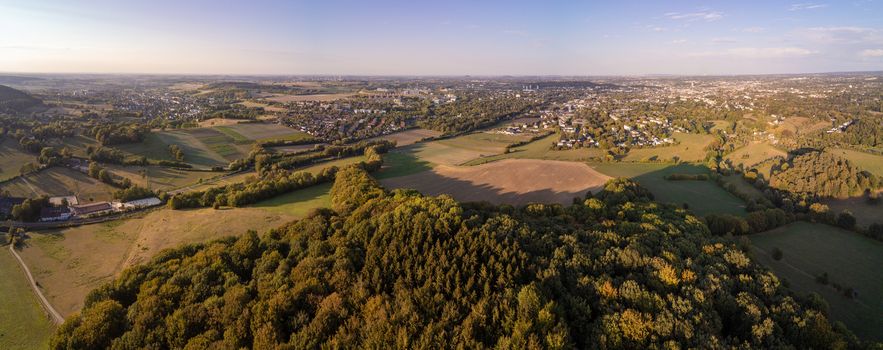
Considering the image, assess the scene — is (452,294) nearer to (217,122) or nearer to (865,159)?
(865,159)

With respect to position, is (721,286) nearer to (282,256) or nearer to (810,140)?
(282,256)

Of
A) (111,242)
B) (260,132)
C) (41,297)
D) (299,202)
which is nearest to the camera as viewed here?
(41,297)

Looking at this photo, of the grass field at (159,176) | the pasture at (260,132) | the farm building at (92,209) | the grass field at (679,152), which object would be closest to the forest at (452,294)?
the farm building at (92,209)

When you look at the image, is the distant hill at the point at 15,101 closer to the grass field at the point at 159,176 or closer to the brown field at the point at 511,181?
the grass field at the point at 159,176

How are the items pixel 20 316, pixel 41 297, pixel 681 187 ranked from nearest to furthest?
pixel 20 316
pixel 41 297
pixel 681 187

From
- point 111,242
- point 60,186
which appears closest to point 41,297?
point 111,242

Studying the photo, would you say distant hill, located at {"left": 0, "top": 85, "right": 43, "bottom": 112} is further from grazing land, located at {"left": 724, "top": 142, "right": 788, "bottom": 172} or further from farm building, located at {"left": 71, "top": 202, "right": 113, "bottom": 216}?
grazing land, located at {"left": 724, "top": 142, "right": 788, "bottom": 172}
